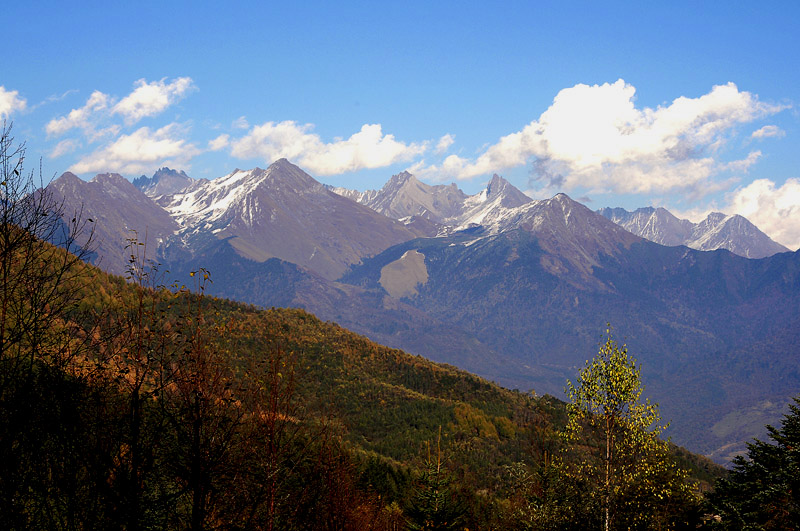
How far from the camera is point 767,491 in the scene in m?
39.4

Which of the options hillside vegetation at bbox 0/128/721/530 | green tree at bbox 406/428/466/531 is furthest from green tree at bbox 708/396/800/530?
green tree at bbox 406/428/466/531

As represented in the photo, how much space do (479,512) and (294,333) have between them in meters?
71.6

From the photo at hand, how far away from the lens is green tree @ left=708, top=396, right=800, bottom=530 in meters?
38.5

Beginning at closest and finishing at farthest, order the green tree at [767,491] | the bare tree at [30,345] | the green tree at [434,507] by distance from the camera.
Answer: the bare tree at [30,345] < the green tree at [767,491] < the green tree at [434,507]

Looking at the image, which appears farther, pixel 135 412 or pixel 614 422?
pixel 614 422

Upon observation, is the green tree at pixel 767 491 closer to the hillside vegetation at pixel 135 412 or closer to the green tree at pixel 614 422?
the hillside vegetation at pixel 135 412

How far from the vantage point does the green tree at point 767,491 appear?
38488 mm

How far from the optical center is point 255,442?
21641 mm

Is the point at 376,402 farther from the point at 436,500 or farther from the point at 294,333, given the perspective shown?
the point at 436,500

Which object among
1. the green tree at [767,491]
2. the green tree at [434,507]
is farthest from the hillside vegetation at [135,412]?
the green tree at [767,491]

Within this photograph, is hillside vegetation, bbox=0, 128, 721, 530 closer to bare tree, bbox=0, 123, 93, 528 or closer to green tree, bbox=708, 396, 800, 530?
bare tree, bbox=0, 123, 93, 528

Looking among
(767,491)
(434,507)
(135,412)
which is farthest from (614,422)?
(135,412)

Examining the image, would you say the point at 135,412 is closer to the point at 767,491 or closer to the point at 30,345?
the point at 30,345

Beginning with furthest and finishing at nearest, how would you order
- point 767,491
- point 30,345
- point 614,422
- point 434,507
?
point 434,507 < point 767,491 < point 614,422 < point 30,345
